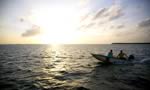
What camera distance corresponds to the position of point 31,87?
10281 mm

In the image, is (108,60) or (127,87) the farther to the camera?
(108,60)

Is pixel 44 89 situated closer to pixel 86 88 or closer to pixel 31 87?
pixel 31 87

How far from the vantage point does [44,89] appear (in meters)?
9.87

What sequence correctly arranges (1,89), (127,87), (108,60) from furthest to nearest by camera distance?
1. (108,60)
2. (127,87)
3. (1,89)

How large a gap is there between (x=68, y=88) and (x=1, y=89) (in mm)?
5470

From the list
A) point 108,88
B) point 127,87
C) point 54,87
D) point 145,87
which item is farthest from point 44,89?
point 145,87

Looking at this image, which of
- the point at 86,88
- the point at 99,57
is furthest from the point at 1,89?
the point at 99,57

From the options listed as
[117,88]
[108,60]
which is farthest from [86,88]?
[108,60]

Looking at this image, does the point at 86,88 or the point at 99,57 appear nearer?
the point at 86,88

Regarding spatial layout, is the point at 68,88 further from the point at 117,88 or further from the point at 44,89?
the point at 117,88

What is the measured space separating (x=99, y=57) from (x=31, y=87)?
47.3 ft

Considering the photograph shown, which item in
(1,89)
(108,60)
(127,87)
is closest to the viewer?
(1,89)

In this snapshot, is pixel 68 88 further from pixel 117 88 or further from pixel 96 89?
pixel 117 88

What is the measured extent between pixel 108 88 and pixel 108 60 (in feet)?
38.9
